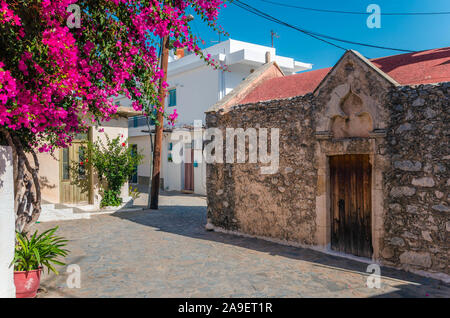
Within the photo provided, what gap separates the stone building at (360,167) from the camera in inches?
221

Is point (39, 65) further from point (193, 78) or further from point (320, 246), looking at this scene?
point (193, 78)

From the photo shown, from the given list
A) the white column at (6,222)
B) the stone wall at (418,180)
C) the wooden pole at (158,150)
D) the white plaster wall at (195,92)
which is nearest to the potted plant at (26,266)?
the white column at (6,222)

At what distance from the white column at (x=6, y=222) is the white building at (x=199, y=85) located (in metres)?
13.2

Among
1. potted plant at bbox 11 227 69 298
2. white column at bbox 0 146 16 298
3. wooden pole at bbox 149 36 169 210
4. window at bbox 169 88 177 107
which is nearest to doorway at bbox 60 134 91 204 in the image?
wooden pole at bbox 149 36 169 210

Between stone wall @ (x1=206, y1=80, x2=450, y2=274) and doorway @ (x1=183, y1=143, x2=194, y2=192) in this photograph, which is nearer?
stone wall @ (x1=206, y1=80, x2=450, y2=274)

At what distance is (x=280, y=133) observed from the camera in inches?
309

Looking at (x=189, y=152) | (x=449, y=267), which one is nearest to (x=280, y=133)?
(x=449, y=267)

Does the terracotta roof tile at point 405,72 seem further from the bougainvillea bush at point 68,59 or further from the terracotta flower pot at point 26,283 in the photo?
the terracotta flower pot at point 26,283

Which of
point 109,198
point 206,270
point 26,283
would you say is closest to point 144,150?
point 109,198

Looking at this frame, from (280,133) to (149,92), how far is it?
10.9 feet

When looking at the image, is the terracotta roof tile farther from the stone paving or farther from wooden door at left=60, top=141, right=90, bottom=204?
wooden door at left=60, top=141, right=90, bottom=204

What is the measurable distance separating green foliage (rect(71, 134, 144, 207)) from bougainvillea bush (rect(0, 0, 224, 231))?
593cm

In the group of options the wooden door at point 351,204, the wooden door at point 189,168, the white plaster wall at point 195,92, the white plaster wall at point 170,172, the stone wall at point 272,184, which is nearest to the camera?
the wooden door at point 351,204

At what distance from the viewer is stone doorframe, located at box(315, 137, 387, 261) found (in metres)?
6.14
